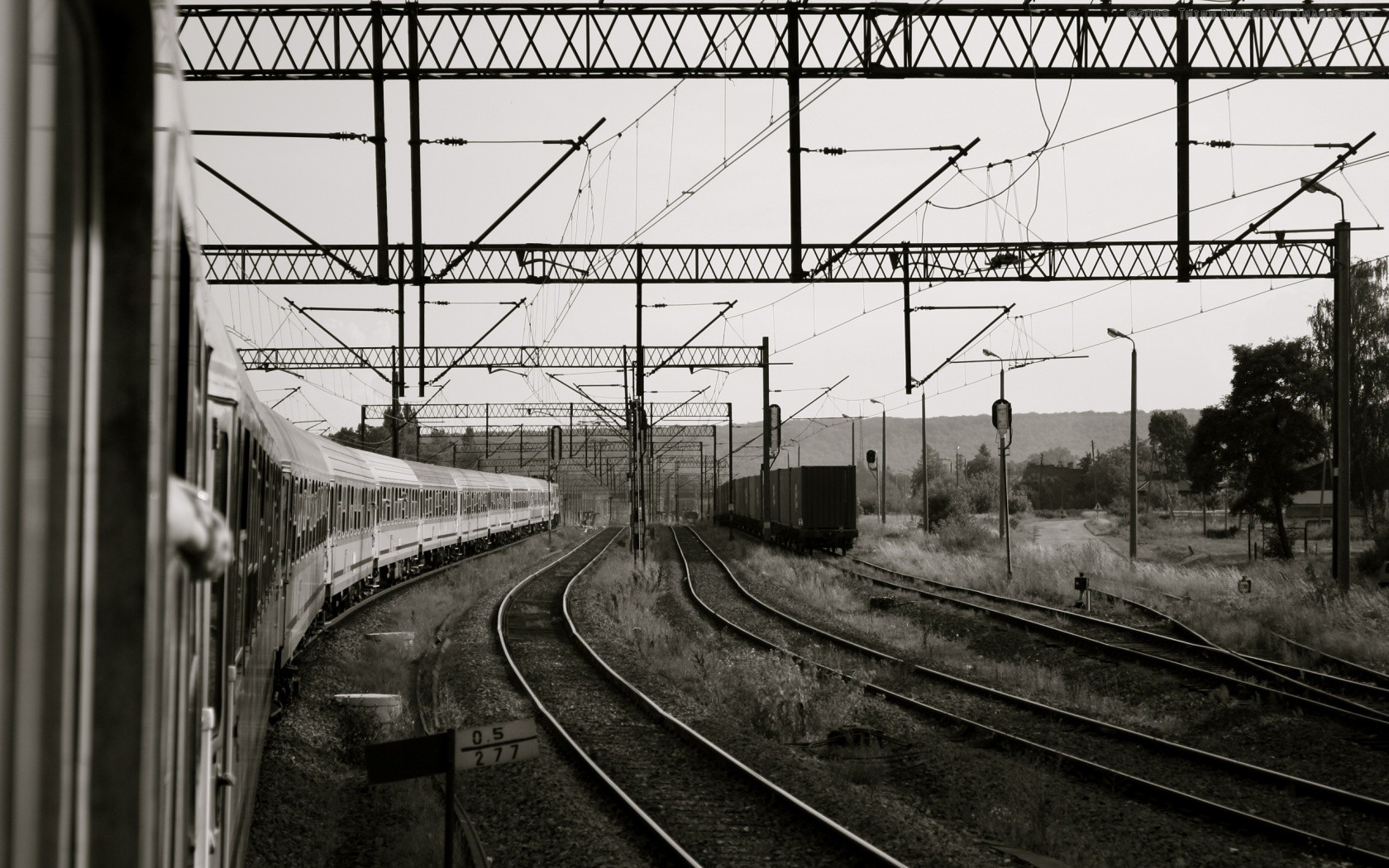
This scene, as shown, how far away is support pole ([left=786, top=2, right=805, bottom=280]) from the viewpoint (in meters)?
11.0

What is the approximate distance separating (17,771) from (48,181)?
0.59 m

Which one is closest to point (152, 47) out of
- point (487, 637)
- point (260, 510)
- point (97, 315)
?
point (97, 315)

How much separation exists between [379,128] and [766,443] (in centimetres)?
2761

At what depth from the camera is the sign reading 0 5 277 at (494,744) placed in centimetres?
649

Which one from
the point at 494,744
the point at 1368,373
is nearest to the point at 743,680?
the point at 494,744

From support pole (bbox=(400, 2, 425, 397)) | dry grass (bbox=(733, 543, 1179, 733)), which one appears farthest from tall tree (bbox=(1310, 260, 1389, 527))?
support pole (bbox=(400, 2, 425, 397))

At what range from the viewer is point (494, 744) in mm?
6664

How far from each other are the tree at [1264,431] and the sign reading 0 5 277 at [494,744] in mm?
40614

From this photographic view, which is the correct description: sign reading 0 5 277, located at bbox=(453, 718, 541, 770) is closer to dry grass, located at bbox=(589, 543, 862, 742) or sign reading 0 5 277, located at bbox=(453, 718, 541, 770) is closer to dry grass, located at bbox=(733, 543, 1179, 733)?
dry grass, located at bbox=(589, 543, 862, 742)

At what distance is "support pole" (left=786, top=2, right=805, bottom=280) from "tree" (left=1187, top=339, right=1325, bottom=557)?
1367 inches

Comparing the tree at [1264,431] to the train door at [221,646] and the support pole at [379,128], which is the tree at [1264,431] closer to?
the support pole at [379,128]

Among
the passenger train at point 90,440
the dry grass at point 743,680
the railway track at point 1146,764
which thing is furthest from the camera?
the dry grass at point 743,680

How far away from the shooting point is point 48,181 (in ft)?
4.09

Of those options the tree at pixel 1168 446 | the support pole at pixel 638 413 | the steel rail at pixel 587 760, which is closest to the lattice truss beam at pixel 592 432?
the support pole at pixel 638 413
